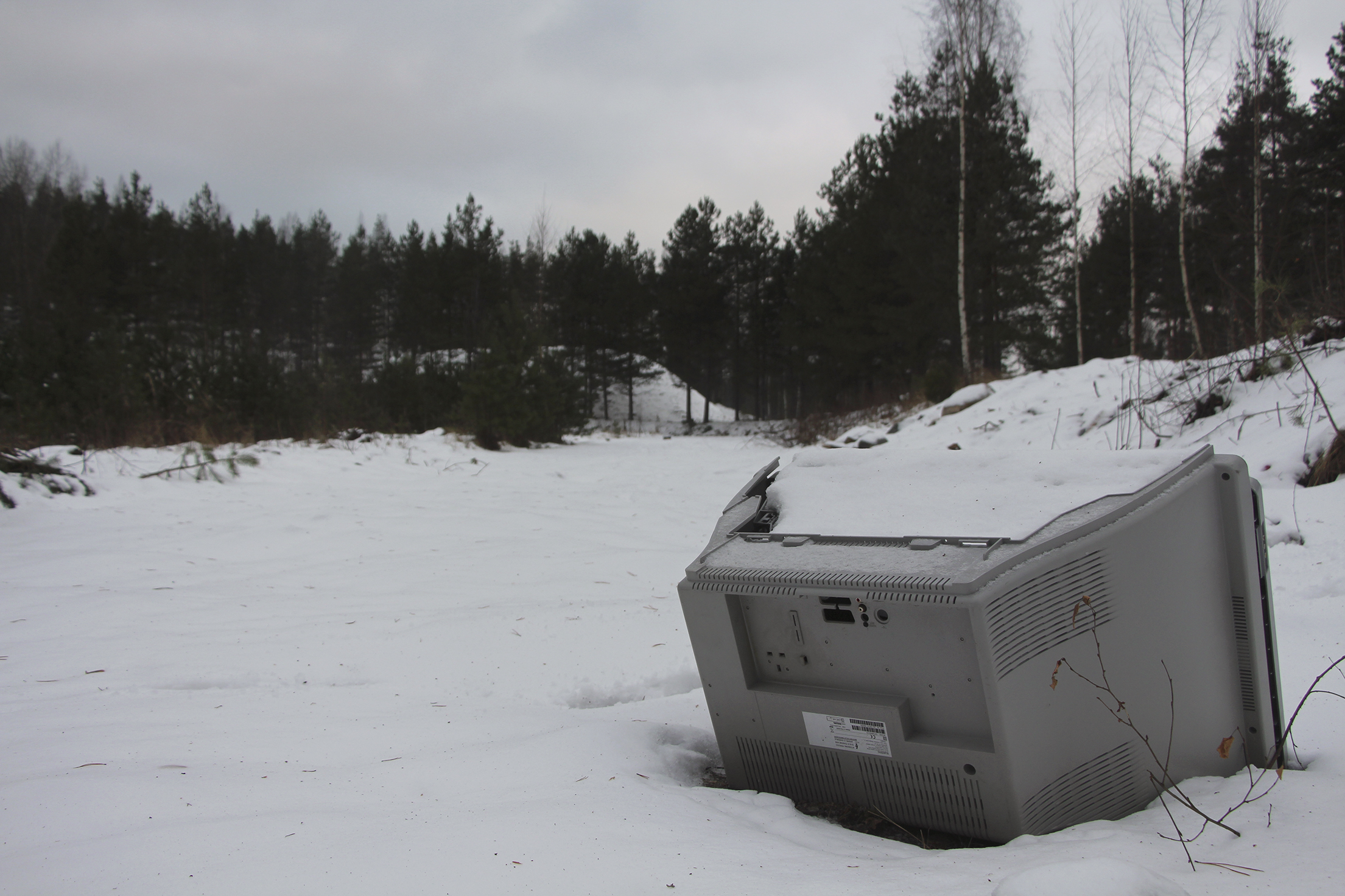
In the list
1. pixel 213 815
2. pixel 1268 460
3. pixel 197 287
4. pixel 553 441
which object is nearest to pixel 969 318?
pixel 553 441

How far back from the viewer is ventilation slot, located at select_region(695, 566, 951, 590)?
1.36m

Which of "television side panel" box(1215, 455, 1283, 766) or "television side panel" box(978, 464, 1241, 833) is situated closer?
"television side panel" box(978, 464, 1241, 833)

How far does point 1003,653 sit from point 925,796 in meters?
0.45

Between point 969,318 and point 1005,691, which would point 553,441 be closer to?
point 969,318

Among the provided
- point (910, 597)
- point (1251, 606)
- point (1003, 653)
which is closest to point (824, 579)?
point (910, 597)

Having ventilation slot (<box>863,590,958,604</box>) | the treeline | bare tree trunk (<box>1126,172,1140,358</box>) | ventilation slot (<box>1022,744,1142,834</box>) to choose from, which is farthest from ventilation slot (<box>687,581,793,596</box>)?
bare tree trunk (<box>1126,172,1140,358</box>)

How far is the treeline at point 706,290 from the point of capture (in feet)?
40.7

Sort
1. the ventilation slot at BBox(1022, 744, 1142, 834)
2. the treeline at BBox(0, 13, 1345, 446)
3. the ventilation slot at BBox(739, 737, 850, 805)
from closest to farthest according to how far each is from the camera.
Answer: the ventilation slot at BBox(1022, 744, 1142, 834), the ventilation slot at BBox(739, 737, 850, 805), the treeline at BBox(0, 13, 1345, 446)

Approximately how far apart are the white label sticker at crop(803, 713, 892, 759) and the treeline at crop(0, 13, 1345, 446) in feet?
16.7

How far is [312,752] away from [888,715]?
5.15ft

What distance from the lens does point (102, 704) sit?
2.28m

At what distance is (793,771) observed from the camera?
1.77 metres

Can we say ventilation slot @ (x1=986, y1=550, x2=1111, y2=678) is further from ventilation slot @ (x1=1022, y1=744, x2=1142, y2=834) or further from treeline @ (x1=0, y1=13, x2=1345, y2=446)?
treeline @ (x1=0, y1=13, x2=1345, y2=446)

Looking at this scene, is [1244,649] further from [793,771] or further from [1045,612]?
[793,771]
